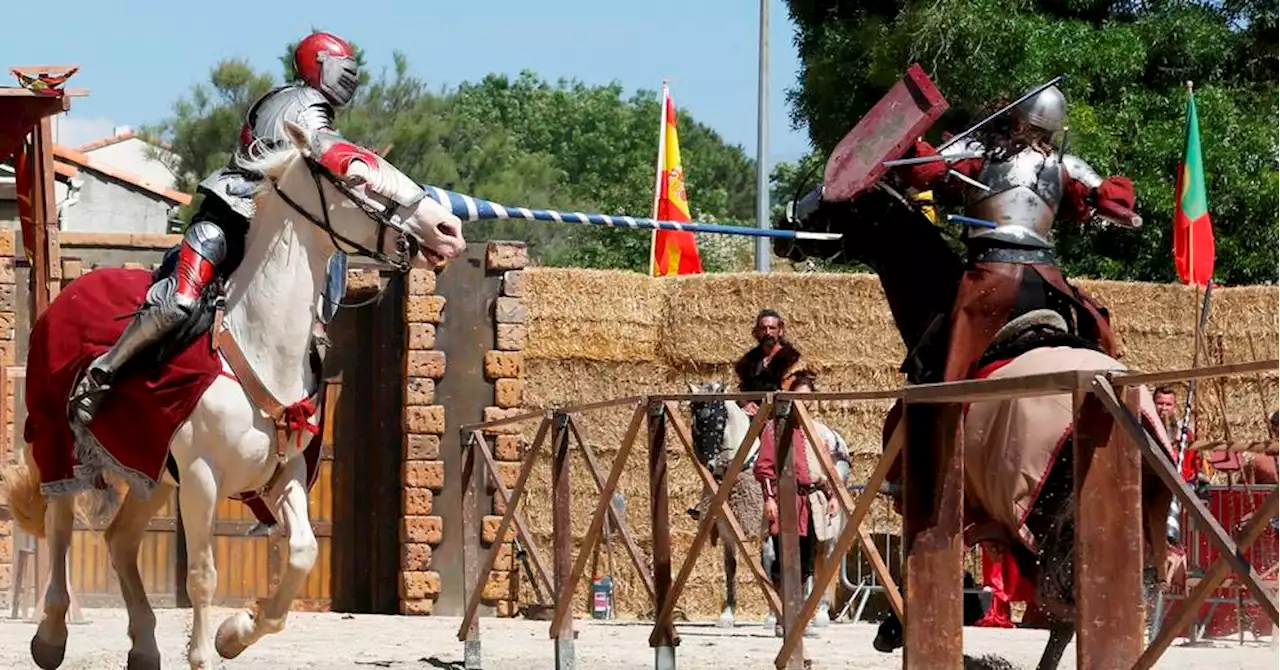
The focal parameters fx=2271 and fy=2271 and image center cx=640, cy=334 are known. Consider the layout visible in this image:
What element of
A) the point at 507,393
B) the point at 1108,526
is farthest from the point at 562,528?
the point at 507,393

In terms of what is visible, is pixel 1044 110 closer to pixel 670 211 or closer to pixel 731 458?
pixel 731 458

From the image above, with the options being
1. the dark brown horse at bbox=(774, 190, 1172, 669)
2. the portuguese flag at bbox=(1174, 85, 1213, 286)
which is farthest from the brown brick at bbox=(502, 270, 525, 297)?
the dark brown horse at bbox=(774, 190, 1172, 669)

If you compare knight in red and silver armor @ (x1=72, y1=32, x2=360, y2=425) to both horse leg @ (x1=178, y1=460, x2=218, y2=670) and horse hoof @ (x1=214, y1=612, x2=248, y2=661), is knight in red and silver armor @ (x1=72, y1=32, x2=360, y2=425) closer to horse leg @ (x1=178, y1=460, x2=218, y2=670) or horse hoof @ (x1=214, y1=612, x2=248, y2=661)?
horse leg @ (x1=178, y1=460, x2=218, y2=670)

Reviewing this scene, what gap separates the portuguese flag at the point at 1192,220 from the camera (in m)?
16.8

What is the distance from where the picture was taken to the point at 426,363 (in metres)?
15.6

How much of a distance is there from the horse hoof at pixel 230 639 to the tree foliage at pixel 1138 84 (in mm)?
14552

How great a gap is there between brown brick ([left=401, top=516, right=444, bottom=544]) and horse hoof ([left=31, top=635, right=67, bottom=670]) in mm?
6471

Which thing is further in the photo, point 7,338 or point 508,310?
point 508,310

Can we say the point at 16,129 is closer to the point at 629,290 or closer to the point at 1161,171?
the point at 629,290

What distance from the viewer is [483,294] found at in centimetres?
1588

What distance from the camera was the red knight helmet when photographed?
8.55 meters

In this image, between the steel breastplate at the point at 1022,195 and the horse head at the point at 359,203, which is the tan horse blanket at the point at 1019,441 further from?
the horse head at the point at 359,203

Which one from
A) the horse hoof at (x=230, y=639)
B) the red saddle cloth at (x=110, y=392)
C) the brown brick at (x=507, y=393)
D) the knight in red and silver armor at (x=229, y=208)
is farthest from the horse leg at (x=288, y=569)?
the brown brick at (x=507, y=393)

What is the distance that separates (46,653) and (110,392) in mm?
1316
